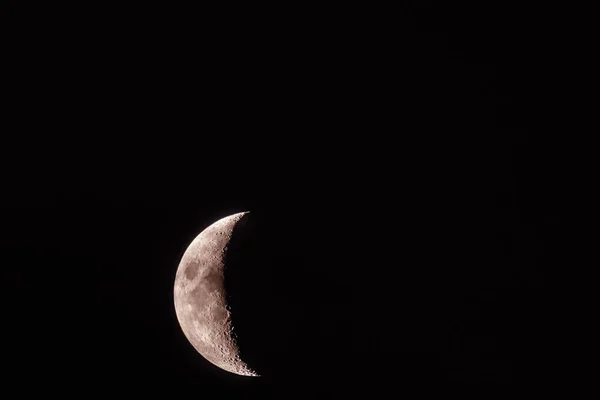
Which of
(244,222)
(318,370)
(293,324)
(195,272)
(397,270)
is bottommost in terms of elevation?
(318,370)

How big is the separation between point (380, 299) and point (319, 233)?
1.76 feet

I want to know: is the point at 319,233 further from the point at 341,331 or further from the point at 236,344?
the point at 236,344

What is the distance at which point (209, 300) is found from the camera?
3158 millimetres

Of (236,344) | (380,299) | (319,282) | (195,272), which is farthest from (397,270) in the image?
(195,272)

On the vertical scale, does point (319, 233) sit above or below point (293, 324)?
above

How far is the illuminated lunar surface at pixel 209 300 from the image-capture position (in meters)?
3.12

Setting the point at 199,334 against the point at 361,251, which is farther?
the point at 199,334

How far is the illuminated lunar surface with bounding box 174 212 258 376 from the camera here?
10.2 ft

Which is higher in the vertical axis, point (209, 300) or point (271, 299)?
point (209, 300)

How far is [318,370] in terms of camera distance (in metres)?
2.85

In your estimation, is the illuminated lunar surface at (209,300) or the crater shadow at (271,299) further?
the illuminated lunar surface at (209,300)

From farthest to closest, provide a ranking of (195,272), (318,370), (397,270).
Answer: (195,272)
(397,270)
(318,370)

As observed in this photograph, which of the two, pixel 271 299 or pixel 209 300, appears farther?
pixel 209 300

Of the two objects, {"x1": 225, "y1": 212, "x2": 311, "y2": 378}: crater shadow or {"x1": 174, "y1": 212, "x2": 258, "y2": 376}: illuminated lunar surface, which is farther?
{"x1": 174, "y1": 212, "x2": 258, "y2": 376}: illuminated lunar surface
